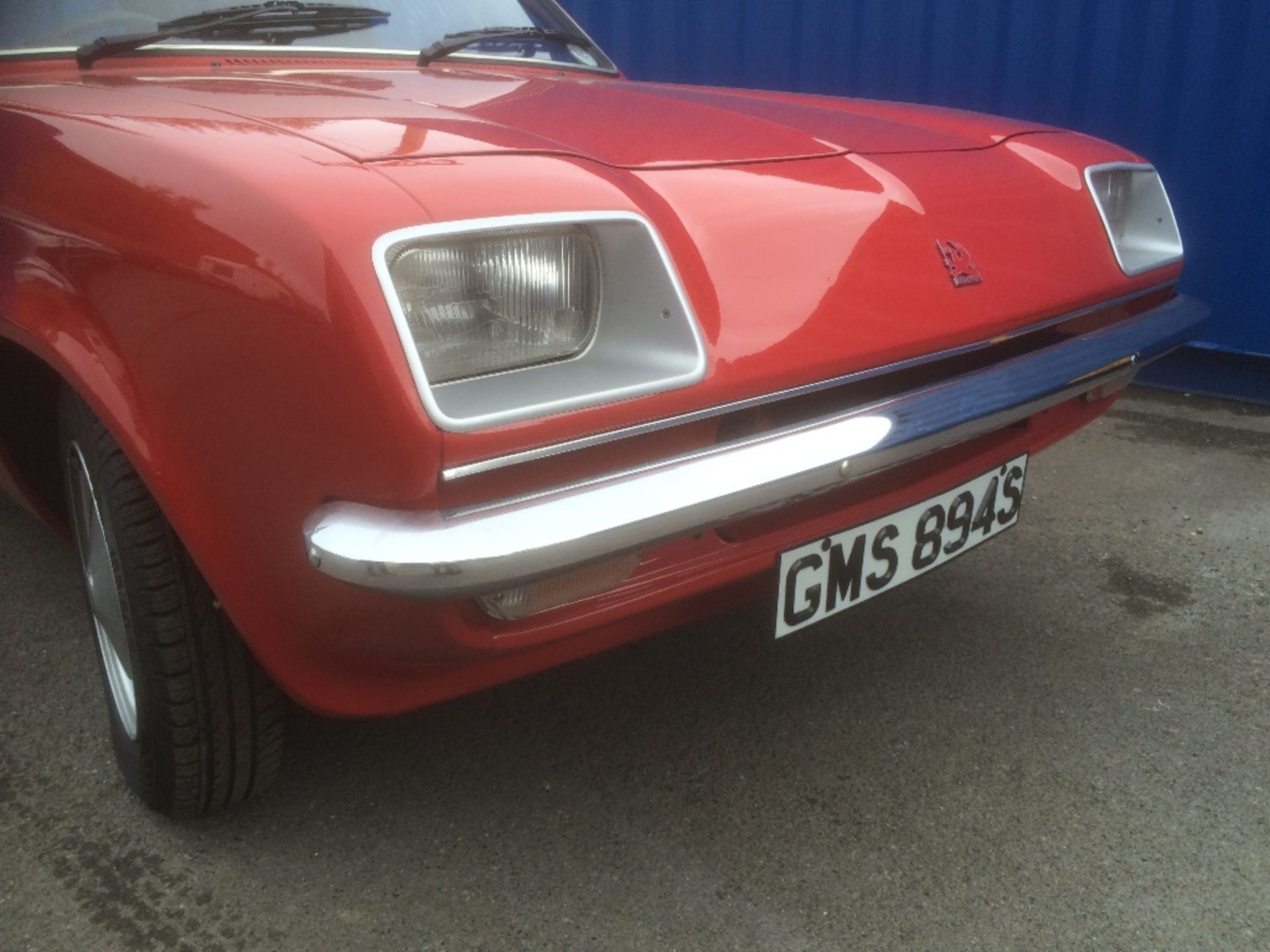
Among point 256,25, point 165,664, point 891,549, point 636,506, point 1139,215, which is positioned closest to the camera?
point 636,506

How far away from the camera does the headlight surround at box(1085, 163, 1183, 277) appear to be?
6.55ft

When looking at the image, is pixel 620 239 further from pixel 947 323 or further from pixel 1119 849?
pixel 1119 849

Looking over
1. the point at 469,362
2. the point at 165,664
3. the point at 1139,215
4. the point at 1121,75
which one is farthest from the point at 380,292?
the point at 1121,75

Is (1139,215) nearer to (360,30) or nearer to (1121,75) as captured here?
(360,30)

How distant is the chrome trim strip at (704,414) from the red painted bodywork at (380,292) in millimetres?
10

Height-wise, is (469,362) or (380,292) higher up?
(380,292)

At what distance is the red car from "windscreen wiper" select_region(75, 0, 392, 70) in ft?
0.04

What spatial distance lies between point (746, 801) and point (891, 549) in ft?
1.46

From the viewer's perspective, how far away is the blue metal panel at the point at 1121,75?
352 cm

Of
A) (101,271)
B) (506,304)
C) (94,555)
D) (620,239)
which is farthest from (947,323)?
(94,555)

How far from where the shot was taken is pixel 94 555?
5.62 ft

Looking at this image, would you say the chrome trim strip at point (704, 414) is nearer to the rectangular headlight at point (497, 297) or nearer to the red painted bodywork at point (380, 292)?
the red painted bodywork at point (380, 292)

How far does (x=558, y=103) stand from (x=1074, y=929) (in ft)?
4.64

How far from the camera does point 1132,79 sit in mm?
3666
